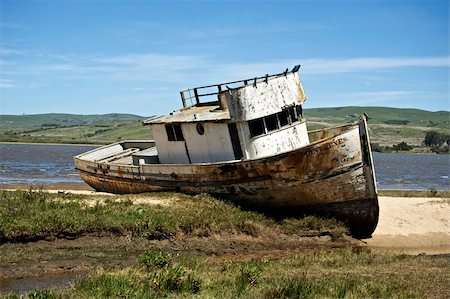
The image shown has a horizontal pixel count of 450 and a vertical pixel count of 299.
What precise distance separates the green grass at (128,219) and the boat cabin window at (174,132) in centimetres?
283

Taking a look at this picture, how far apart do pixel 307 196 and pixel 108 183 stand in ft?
30.0

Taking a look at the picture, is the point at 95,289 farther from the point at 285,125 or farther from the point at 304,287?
the point at 285,125

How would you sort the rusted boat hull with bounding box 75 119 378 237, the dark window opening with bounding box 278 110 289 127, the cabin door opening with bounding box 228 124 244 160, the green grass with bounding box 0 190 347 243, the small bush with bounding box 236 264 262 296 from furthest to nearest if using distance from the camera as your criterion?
the dark window opening with bounding box 278 110 289 127 < the cabin door opening with bounding box 228 124 244 160 < the rusted boat hull with bounding box 75 119 378 237 < the green grass with bounding box 0 190 347 243 < the small bush with bounding box 236 264 262 296

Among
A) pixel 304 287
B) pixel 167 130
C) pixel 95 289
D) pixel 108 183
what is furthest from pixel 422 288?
pixel 108 183

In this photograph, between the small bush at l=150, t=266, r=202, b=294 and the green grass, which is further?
the green grass

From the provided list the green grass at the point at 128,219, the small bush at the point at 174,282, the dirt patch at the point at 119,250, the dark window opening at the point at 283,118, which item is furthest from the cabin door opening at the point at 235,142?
the small bush at the point at 174,282

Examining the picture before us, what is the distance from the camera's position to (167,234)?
15.2 m

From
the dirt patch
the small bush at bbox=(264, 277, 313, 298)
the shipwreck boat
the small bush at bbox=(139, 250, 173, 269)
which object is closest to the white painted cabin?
the shipwreck boat

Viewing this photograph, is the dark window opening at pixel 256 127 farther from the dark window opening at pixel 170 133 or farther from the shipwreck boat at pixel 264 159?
the dark window opening at pixel 170 133

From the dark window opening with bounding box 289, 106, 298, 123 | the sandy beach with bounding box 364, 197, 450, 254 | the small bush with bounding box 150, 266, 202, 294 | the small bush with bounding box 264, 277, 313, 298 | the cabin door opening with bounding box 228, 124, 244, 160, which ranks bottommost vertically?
the sandy beach with bounding box 364, 197, 450, 254

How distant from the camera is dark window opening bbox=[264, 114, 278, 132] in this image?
61.5ft

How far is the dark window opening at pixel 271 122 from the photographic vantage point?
1873 centimetres

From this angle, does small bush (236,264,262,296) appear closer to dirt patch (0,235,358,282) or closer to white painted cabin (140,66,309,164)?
dirt patch (0,235,358,282)

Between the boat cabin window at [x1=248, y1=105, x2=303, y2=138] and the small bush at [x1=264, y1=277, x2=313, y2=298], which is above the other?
the boat cabin window at [x1=248, y1=105, x2=303, y2=138]
